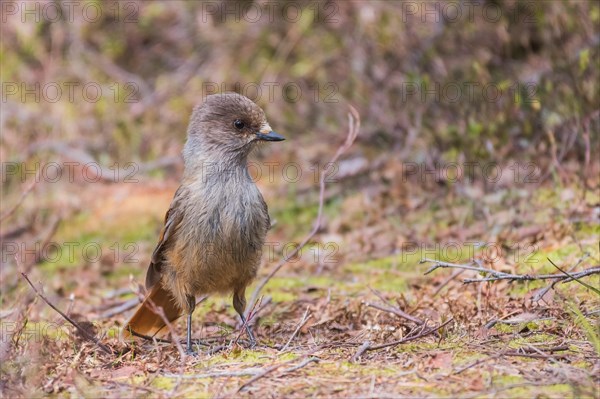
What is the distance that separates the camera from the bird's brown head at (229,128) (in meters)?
5.40

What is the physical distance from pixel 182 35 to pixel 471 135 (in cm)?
511

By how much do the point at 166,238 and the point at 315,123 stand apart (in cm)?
443

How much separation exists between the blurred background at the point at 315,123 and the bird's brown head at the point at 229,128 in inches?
39.6

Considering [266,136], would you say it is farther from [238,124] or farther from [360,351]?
[360,351]

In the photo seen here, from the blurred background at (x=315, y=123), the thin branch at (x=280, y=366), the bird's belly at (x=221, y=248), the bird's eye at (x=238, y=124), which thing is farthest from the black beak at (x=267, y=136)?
the thin branch at (x=280, y=366)

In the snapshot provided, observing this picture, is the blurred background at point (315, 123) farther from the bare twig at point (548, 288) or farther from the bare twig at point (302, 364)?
the bare twig at point (302, 364)

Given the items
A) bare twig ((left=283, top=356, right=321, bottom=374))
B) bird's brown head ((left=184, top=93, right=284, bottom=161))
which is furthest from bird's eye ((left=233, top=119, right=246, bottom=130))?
bare twig ((left=283, top=356, right=321, bottom=374))

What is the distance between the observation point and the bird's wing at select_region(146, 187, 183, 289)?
513 cm

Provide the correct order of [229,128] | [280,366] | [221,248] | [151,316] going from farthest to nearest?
1. [229,128]
2. [151,316]
3. [221,248]
4. [280,366]

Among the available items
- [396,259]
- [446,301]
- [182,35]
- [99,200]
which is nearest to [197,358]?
[446,301]

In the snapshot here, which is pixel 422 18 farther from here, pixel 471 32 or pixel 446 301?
pixel 446 301

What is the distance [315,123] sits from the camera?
30.7ft

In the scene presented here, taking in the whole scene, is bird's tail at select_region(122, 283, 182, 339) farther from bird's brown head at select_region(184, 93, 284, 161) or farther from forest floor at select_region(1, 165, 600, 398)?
bird's brown head at select_region(184, 93, 284, 161)

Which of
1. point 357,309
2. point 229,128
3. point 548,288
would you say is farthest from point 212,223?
point 548,288
